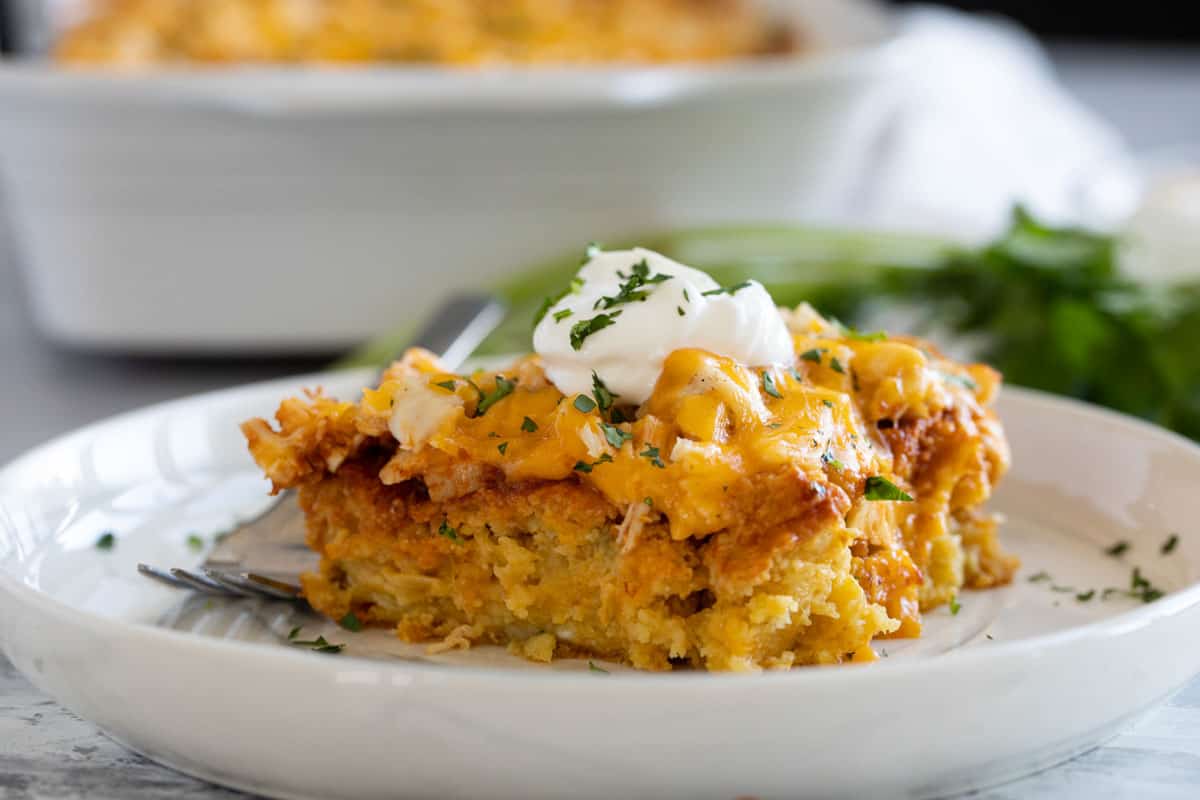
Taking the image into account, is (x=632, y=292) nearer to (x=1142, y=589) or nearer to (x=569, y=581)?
(x=569, y=581)

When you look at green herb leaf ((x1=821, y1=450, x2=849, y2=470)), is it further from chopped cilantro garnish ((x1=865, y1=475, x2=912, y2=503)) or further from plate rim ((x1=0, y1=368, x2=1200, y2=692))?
plate rim ((x1=0, y1=368, x2=1200, y2=692))

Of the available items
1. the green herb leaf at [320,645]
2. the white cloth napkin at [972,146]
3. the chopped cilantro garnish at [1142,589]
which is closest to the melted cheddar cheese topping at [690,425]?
the green herb leaf at [320,645]

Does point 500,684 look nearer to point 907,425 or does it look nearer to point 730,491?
point 730,491

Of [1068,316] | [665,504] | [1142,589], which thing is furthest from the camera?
[1068,316]

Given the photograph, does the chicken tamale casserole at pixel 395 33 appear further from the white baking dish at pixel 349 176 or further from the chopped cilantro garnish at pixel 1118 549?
the chopped cilantro garnish at pixel 1118 549

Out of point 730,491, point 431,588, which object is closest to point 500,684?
point 730,491

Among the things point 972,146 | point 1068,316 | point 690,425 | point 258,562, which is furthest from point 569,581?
point 972,146
